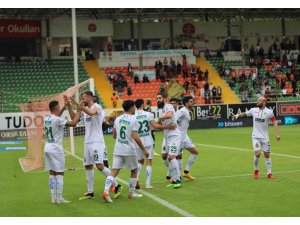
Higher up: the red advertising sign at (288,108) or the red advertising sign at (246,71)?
the red advertising sign at (246,71)

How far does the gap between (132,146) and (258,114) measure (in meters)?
4.89

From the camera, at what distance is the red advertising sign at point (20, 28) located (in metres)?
51.6

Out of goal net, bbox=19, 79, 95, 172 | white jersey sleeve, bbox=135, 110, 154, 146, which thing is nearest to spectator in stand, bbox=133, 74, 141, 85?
goal net, bbox=19, 79, 95, 172

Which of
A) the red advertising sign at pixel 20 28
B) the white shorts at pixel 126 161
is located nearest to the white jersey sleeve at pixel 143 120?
the white shorts at pixel 126 161

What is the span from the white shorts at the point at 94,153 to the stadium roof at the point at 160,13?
38.0 meters

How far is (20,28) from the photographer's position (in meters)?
52.1

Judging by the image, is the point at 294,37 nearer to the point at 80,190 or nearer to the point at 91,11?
the point at 91,11

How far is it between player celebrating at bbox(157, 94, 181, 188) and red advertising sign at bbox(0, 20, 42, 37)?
39.3 metres

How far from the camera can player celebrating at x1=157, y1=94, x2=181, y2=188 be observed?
14.4m

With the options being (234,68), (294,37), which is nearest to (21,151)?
(234,68)

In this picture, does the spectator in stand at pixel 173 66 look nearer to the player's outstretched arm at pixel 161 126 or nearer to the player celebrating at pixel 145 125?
the player's outstretched arm at pixel 161 126

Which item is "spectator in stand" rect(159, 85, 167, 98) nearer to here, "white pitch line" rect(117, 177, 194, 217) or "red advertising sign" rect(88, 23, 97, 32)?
"red advertising sign" rect(88, 23, 97, 32)

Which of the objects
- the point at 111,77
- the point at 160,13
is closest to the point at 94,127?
the point at 111,77

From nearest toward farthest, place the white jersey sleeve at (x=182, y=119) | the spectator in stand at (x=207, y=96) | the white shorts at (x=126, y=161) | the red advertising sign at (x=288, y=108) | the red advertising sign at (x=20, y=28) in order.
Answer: the white shorts at (x=126, y=161) < the white jersey sleeve at (x=182, y=119) < the red advertising sign at (x=288, y=108) < the spectator in stand at (x=207, y=96) < the red advertising sign at (x=20, y=28)
